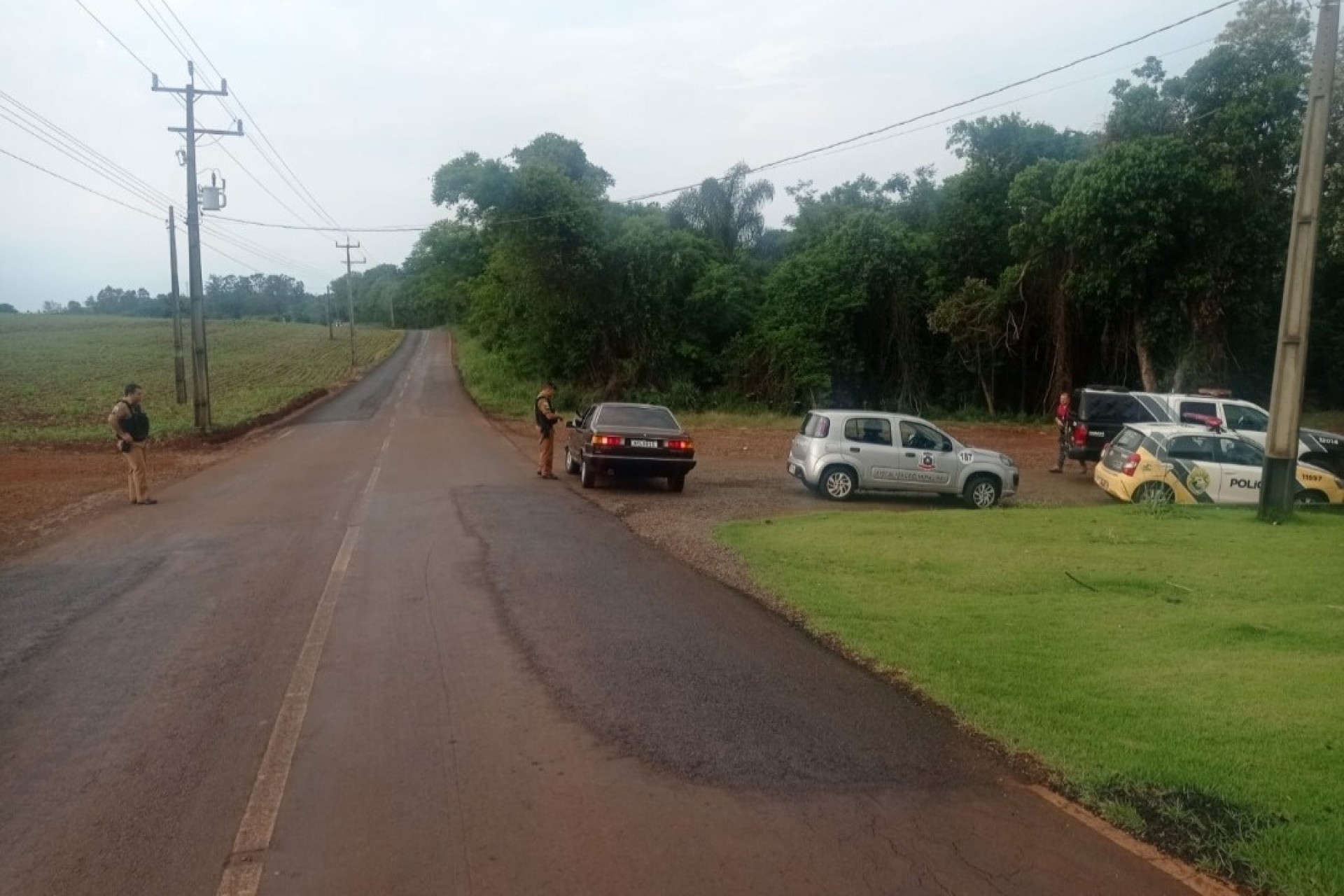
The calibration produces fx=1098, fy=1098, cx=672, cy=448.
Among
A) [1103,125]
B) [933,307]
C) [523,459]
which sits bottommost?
[523,459]

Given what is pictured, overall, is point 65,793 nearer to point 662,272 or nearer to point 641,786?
point 641,786

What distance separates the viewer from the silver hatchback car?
706 inches

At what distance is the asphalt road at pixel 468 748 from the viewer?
177 inches

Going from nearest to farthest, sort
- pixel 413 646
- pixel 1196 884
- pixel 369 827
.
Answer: pixel 1196 884 < pixel 369 827 < pixel 413 646

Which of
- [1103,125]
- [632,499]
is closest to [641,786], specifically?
[632,499]

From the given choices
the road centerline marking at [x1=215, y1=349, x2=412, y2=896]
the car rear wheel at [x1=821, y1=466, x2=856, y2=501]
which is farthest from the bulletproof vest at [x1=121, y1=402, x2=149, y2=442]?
the car rear wheel at [x1=821, y1=466, x2=856, y2=501]

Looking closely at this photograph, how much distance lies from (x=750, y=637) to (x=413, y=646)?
8.32 ft

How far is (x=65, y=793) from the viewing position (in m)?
5.29

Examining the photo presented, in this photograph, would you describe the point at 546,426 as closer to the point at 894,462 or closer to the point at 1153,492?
the point at 894,462

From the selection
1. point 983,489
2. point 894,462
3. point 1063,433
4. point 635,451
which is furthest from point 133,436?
point 1063,433

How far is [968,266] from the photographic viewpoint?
128 ft

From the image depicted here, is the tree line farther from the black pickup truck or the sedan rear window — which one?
the sedan rear window

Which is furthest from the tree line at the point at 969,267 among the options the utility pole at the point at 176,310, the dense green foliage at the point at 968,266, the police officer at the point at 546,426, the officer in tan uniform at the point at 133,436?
the officer in tan uniform at the point at 133,436

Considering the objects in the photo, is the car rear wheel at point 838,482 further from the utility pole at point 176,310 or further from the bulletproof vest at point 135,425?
the utility pole at point 176,310
